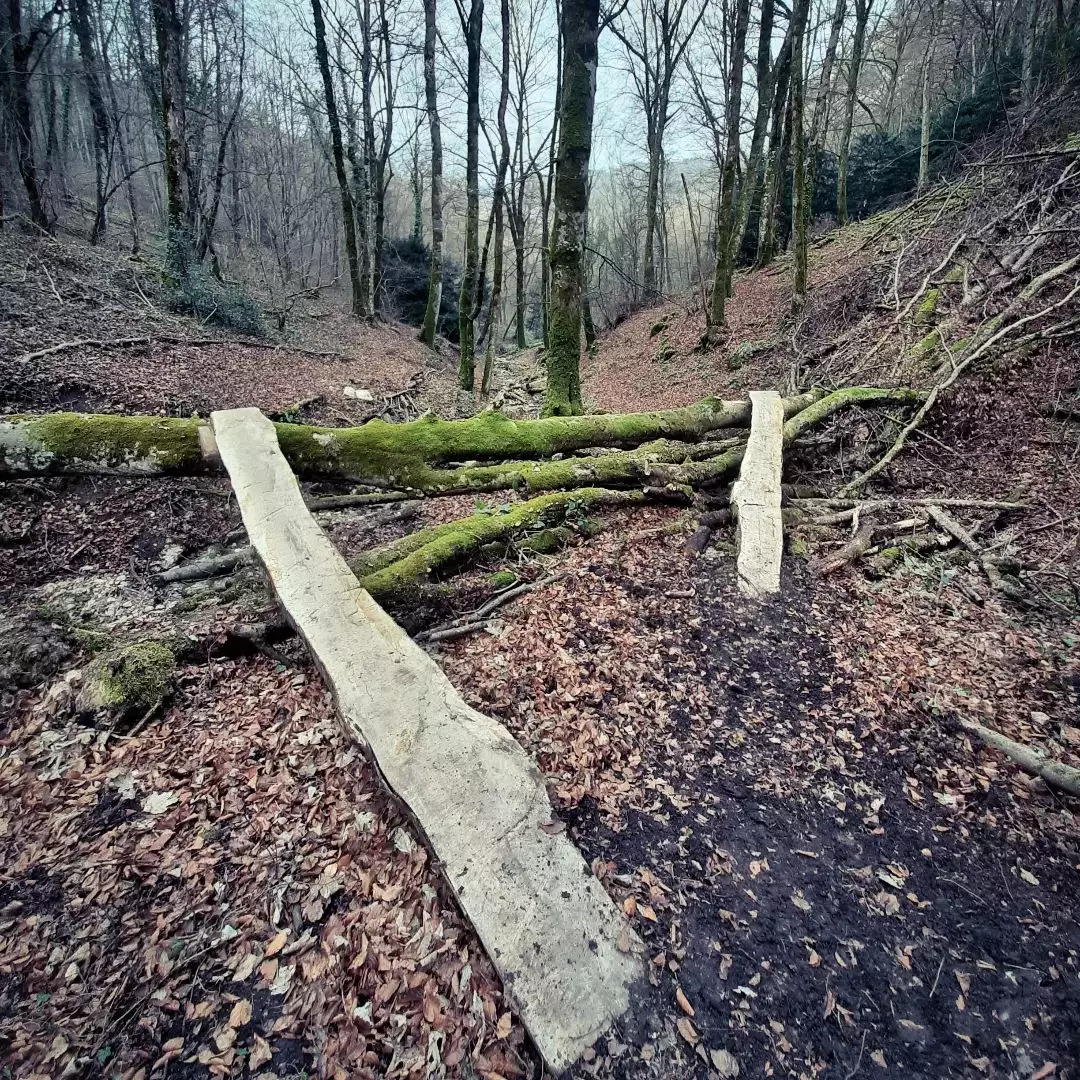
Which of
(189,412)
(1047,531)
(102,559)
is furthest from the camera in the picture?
(189,412)

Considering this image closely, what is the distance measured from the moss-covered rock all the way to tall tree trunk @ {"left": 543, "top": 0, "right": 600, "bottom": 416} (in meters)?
6.22

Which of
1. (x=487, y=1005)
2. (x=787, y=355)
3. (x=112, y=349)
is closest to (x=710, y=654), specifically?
(x=487, y=1005)

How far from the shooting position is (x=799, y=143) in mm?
10492

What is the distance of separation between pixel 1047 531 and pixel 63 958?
6.76 metres

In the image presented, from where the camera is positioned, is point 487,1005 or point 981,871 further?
point 981,871

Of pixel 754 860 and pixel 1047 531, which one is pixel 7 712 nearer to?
pixel 754 860

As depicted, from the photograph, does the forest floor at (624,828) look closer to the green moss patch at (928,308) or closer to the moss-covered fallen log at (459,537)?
the moss-covered fallen log at (459,537)

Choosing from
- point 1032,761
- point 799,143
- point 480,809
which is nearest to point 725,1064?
point 480,809

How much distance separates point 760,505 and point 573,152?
5457 millimetres

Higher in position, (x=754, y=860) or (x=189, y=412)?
(x=189, y=412)

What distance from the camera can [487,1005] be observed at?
1.90 meters

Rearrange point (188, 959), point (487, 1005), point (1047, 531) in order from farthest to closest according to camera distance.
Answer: point (1047, 531)
point (188, 959)
point (487, 1005)

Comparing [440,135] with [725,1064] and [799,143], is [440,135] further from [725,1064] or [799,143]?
[725,1064]

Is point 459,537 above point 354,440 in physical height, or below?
below
